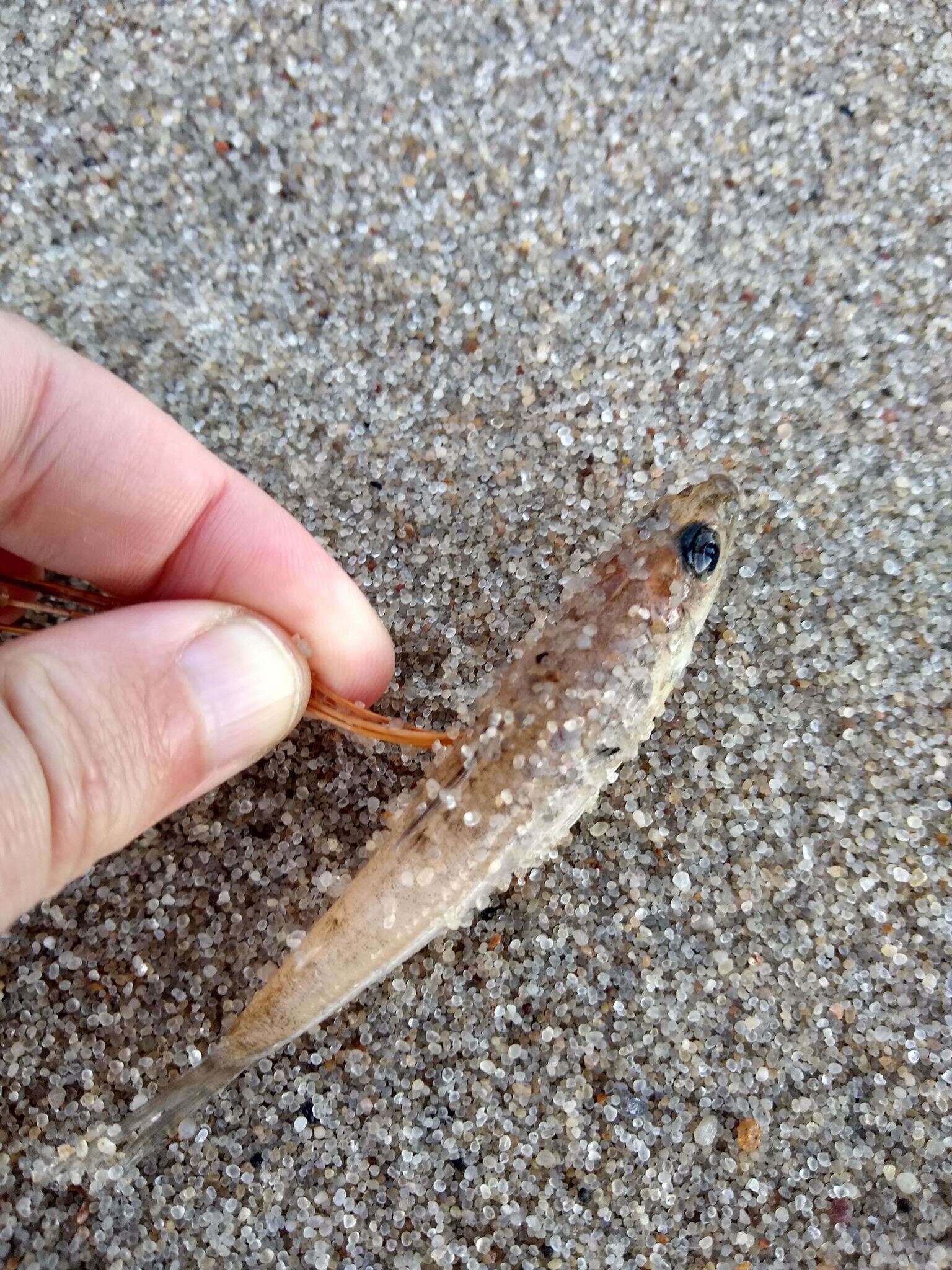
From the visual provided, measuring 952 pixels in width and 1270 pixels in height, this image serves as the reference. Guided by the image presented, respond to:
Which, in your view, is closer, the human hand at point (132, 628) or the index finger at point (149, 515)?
the human hand at point (132, 628)

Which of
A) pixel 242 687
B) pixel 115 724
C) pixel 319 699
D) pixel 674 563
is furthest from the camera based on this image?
pixel 319 699

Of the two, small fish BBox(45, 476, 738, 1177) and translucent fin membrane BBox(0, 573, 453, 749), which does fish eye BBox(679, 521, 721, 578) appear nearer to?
small fish BBox(45, 476, 738, 1177)

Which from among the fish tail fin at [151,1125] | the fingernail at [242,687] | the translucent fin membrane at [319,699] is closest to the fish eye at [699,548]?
the translucent fin membrane at [319,699]

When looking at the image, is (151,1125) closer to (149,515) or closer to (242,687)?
(242,687)

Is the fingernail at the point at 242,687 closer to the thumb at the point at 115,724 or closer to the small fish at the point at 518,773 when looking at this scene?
the thumb at the point at 115,724

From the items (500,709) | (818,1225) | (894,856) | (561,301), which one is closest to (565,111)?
(561,301)

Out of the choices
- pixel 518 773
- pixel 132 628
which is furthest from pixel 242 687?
pixel 518 773
